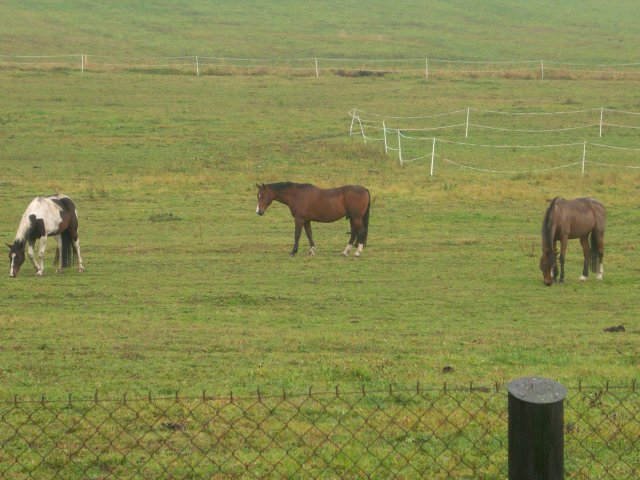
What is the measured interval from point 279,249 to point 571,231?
6.32 meters

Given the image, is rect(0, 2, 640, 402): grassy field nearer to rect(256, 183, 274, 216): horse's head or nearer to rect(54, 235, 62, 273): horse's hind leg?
rect(54, 235, 62, 273): horse's hind leg

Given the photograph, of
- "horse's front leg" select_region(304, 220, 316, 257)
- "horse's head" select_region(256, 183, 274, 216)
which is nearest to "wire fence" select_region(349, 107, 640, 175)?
"horse's front leg" select_region(304, 220, 316, 257)

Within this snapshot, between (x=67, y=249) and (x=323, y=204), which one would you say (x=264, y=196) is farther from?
(x=67, y=249)

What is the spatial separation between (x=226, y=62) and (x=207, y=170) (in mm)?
29693

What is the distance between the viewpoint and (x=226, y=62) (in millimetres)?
60406

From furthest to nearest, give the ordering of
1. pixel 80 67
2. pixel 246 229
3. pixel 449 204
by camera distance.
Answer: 1. pixel 80 67
2. pixel 449 204
3. pixel 246 229

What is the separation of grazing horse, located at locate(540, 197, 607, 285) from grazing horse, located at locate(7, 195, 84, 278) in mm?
8571

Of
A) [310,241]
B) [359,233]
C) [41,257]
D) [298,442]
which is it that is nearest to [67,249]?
[41,257]

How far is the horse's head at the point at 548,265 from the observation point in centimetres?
1764

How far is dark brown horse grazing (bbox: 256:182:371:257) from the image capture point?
68.0ft

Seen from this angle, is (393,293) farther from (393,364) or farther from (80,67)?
(80,67)

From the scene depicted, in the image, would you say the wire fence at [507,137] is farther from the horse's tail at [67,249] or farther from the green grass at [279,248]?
the horse's tail at [67,249]

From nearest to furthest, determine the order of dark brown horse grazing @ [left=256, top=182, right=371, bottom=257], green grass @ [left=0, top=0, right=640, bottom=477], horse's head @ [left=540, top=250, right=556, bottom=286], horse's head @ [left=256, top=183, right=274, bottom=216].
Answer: green grass @ [left=0, top=0, right=640, bottom=477], horse's head @ [left=540, top=250, right=556, bottom=286], dark brown horse grazing @ [left=256, top=182, right=371, bottom=257], horse's head @ [left=256, top=183, right=274, bottom=216]

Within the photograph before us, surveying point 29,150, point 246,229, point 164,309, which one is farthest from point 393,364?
point 29,150
